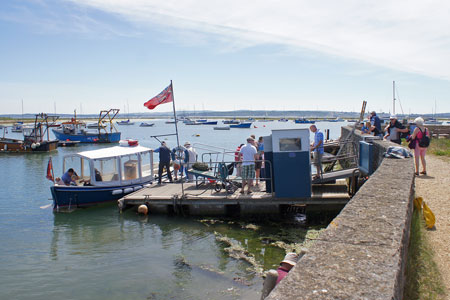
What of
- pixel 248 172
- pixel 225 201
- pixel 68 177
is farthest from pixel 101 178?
pixel 248 172

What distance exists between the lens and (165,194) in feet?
49.0

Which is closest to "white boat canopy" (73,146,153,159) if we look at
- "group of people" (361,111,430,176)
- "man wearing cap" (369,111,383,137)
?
"man wearing cap" (369,111,383,137)

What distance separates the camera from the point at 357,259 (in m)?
3.26

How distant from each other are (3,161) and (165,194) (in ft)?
103

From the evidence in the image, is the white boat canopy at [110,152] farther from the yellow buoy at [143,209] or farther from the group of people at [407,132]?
the group of people at [407,132]

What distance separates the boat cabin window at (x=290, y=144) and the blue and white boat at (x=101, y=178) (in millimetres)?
7888

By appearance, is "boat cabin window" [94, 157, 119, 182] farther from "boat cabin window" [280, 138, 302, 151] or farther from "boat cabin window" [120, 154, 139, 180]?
"boat cabin window" [280, 138, 302, 151]

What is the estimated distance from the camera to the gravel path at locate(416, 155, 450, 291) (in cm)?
603

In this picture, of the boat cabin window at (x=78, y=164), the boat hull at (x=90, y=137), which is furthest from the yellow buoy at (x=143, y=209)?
the boat hull at (x=90, y=137)

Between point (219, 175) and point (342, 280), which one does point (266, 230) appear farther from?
point (342, 280)

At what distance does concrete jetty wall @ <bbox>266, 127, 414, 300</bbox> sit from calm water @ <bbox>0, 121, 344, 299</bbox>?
4.58 metres

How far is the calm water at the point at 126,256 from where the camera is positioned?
9109 mm

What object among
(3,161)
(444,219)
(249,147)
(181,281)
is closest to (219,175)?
(249,147)

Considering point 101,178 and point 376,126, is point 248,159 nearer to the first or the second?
point 376,126
